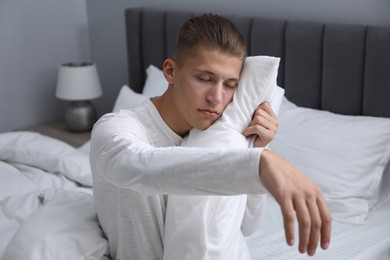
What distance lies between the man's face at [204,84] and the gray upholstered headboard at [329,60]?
94 centimetres

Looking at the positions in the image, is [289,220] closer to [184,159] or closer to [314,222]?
[314,222]

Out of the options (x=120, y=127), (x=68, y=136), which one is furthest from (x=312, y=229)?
(x=68, y=136)

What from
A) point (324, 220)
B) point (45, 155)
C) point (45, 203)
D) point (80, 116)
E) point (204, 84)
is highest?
point (204, 84)

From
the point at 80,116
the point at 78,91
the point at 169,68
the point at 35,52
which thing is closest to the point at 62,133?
the point at 80,116

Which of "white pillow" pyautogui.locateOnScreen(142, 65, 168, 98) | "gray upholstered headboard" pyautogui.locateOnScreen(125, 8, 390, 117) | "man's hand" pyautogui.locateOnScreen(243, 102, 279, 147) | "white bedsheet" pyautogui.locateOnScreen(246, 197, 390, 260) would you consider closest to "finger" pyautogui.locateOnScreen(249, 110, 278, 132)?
"man's hand" pyautogui.locateOnScreen(243, 102, 279, 147)

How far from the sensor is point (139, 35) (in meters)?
2.89

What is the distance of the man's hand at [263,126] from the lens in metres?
1.16

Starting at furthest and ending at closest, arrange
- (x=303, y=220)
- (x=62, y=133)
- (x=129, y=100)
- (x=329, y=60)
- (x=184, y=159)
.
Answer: (x=62, y=133) → (x=129, y=100) → (x=329, y=60) → (x=184, y=159) → (x=303, y=220)

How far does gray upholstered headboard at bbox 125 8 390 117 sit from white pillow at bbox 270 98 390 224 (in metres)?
0.12

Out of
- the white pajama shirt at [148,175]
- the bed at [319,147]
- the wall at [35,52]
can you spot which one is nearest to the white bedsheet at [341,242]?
the bed at [319,147]

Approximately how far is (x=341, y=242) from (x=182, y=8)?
160 cm

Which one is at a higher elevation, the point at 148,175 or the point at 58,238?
the point at 148,175

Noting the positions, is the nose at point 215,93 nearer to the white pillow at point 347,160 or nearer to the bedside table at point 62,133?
the white pillow at point 347,160

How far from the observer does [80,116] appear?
3146 millimetres
